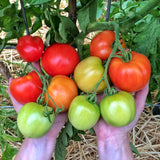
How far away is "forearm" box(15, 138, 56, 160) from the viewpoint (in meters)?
0.93

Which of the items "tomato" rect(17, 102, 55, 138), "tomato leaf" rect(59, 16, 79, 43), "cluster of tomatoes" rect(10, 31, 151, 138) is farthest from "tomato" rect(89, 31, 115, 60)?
"tomato" rect(17, 102, 55, 138)

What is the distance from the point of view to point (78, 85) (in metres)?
0.88

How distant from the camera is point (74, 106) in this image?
2.54ft

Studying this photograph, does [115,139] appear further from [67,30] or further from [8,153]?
[8,153]

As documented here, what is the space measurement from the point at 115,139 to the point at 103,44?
393 millimetres

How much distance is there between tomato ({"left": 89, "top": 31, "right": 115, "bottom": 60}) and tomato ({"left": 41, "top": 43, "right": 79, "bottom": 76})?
0.31 feet

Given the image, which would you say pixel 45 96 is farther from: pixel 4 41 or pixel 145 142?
pixel 145 142

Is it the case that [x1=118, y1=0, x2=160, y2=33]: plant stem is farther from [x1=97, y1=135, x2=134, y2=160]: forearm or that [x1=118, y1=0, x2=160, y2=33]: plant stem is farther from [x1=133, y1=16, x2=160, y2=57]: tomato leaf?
[x1=97, y1=135, x2=134, y2=160]: forearm

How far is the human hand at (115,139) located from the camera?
0.92m

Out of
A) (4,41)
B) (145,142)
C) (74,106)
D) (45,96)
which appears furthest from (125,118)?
(145,142)

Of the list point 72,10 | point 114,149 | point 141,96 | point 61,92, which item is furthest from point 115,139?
point 72,10

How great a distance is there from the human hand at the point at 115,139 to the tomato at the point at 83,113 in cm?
15

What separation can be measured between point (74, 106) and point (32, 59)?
0.27 meters

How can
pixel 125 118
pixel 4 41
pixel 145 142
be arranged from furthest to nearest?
pixel 145 142, pixel 4 41, pixel 125 118
